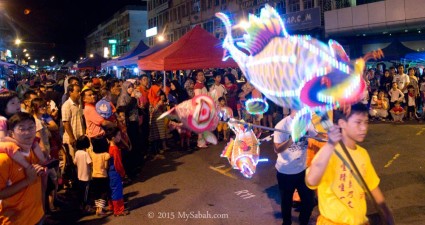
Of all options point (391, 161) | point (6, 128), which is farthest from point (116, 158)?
point (391, 161)

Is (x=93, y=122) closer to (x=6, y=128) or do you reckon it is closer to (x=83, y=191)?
(x=83, y=191)

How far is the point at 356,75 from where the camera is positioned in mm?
2953

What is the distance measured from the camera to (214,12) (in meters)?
41.6

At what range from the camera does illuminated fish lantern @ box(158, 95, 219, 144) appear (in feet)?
10.7

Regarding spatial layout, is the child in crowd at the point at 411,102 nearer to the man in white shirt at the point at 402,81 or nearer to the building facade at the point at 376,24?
the man in white shirt at the point at 402,81

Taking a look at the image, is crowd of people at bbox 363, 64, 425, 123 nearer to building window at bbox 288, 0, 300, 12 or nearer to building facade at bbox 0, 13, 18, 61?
building window at bbox 288, 0, 300, 12

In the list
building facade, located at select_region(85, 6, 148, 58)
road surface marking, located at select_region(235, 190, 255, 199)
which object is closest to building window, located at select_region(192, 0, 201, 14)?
building facade, located at select_region(85, 6, 148, 58)

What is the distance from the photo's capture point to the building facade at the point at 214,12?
28.2 meters

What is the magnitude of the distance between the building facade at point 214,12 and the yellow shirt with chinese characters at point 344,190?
848 centimetres

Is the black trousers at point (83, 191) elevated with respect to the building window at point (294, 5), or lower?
lower

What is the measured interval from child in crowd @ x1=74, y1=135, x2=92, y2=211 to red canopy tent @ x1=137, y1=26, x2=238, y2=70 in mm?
4452

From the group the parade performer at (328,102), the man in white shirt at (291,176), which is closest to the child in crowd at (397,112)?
the man in white shirt at (291,176)

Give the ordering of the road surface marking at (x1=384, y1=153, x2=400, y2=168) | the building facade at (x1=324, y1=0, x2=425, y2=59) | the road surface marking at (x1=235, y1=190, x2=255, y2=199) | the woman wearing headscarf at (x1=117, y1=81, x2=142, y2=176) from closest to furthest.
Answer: the road surface marking at (x1=235, y1=190, x2=255, y2=199) → the road surface marking at (x1=384, y1=153, x2=400, y2=168) → the woman wearing headscarf at (x1=117, y1=81, x2=142, y2=176) → the building facade at (x1=324, y1=0, x2=425, y2=59)

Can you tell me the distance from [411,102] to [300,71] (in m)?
12.3
